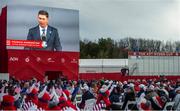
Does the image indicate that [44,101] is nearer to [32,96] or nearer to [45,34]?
[32,96]

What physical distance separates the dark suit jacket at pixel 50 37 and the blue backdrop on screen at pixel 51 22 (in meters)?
0.49

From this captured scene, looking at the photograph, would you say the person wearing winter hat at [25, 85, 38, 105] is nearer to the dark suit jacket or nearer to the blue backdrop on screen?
the blue backdrop on screen

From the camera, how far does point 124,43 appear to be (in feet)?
385

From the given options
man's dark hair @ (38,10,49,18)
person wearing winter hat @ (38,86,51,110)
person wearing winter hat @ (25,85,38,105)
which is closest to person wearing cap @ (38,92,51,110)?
person wearing winter hat @ (38,86,51,110)

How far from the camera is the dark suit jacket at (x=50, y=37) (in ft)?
179

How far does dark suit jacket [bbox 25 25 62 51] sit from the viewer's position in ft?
179

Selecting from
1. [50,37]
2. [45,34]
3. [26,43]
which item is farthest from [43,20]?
[26,43]

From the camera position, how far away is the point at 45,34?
54812mm

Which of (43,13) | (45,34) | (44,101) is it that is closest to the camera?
(44,101)

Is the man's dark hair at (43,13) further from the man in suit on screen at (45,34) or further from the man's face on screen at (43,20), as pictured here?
the man's face on screen at (43,20)

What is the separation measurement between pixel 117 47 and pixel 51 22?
5817 cm

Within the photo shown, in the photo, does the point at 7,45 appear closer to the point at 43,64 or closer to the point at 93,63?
the point at 43,64

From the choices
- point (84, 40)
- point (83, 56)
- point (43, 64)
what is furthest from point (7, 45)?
point (84, 40)

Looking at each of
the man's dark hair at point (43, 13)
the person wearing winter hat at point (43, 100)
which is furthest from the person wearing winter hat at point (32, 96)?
the man's dark hair at point (43, 13)
